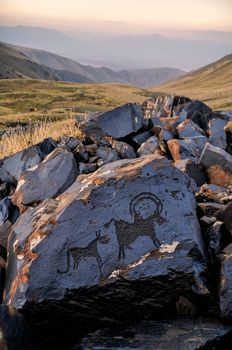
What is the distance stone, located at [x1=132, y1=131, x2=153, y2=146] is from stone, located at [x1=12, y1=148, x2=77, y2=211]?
2555 mm

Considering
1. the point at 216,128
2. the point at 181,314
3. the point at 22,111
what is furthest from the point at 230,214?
the point at 22,111

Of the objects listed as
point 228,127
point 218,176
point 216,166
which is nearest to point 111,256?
point 218,176

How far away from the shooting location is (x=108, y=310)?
19.7ft

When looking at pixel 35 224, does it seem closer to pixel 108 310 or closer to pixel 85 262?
pixel 85 262

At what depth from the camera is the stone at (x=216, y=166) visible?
951 centimetres

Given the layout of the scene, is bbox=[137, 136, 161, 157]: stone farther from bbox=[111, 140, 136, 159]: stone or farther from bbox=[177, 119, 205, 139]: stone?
→ bbox=[177, 119, 205, 139]: stone

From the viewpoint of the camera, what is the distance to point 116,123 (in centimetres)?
1200

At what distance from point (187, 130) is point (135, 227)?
584cm

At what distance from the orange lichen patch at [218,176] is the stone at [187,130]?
74.9 inches

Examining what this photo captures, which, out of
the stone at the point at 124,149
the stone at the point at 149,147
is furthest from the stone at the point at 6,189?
the stone at the point at 149,147

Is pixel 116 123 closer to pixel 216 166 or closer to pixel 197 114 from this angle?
pixel 197 114

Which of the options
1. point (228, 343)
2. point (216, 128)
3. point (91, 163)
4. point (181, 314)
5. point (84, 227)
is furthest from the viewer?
point (216, 128)

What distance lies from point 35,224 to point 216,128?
6.55 meters

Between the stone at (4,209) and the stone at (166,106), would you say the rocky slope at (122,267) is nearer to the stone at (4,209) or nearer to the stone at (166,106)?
the stone at (4,209)
